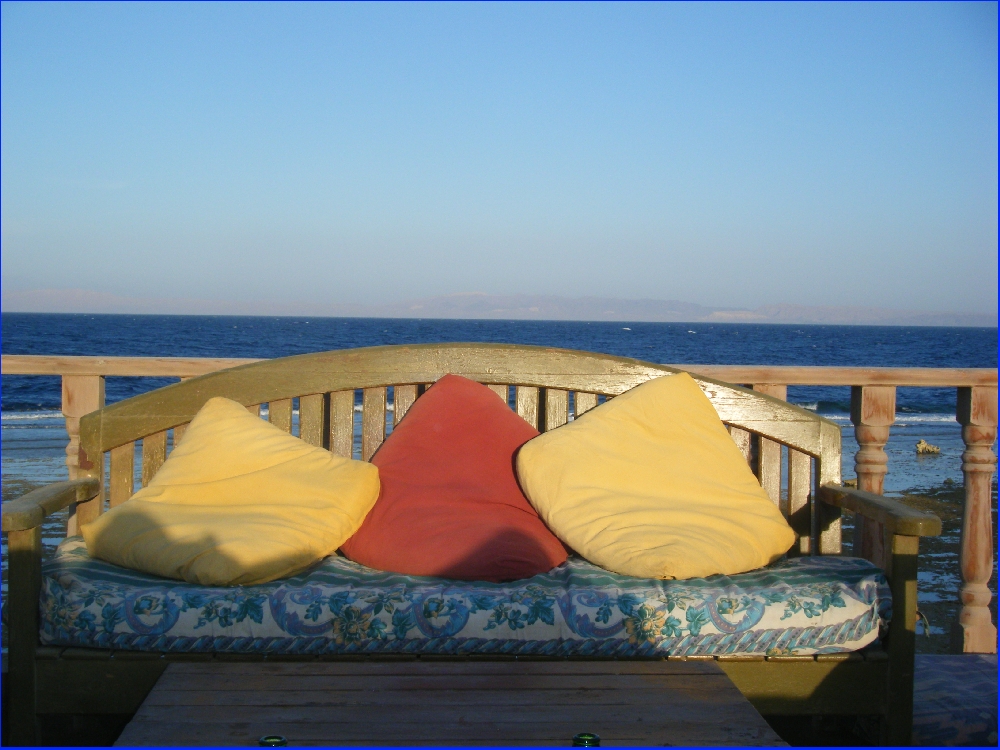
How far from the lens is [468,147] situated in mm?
7430

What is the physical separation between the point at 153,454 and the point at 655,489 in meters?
1.66

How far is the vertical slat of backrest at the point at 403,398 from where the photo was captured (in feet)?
8.93

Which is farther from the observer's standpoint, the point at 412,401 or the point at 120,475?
the point at 412,401

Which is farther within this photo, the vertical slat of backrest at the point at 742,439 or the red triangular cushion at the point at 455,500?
the vertical slat of backrest at the point at 742,439

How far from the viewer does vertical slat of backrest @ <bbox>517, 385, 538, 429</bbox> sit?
271 centimetres

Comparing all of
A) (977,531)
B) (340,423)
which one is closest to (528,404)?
(340,423)

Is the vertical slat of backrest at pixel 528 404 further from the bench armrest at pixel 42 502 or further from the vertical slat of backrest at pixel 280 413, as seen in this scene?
the bench armrest at pixel 42 502

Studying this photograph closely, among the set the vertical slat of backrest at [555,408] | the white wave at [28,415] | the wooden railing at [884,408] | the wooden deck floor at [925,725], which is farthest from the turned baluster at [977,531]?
the white wave at [28,415]

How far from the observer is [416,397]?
2.75 meters

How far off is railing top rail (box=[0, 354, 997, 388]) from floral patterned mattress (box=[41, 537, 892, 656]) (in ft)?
3.45

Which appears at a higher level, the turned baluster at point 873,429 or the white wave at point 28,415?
the turned baluster at point 873,429

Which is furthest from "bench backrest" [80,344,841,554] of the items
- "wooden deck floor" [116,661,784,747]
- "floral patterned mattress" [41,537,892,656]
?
"wooden deck floor" [116,661,784,747]

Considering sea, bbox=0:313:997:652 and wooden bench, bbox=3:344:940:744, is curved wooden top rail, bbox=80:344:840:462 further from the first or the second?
sea, bbox=0:313:997:652

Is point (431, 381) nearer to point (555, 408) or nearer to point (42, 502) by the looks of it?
point (555, 408)
